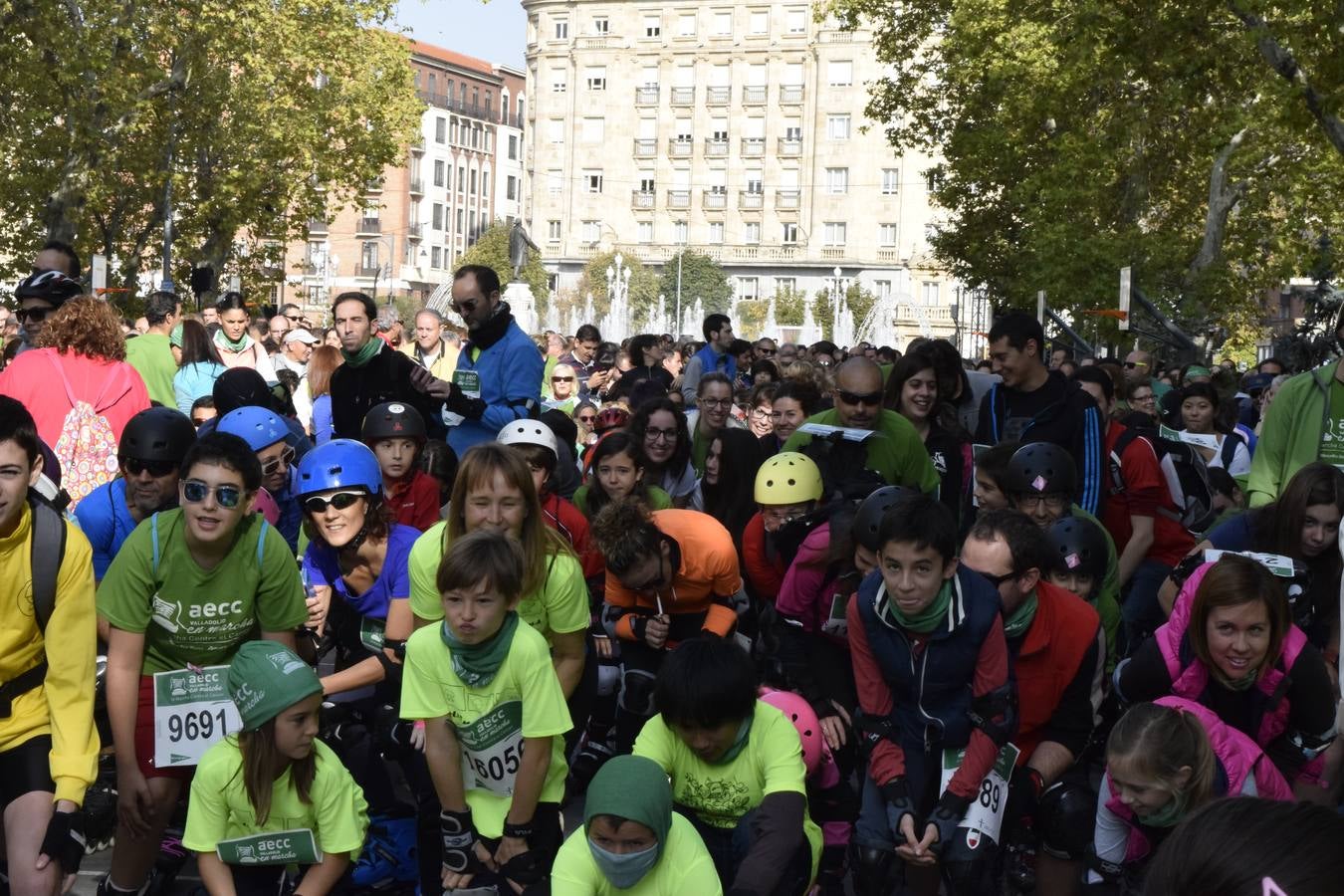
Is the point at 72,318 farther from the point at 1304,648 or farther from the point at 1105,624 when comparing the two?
the point at 1304,648

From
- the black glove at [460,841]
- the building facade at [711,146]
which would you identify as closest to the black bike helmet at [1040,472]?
the black glove at [460,841]

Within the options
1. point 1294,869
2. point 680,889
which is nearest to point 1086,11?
point 680,889

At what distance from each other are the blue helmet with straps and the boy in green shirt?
0.82m

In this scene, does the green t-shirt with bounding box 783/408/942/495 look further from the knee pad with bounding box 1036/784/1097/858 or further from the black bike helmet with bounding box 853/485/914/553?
the knee pad with bounding box 1036/784/1097/858

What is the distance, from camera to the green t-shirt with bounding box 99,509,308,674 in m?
5.80

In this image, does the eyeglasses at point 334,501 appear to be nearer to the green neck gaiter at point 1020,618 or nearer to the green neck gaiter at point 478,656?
the green neck gaiter at point 478,656

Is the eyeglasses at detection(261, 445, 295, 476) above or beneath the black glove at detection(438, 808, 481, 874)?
above

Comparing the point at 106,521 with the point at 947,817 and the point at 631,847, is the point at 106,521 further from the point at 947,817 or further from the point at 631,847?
the point at 947,817

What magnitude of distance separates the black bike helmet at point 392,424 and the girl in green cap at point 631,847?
3.12 meters

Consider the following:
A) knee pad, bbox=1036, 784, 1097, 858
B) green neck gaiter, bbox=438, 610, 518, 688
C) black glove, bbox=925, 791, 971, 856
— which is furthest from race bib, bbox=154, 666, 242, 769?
knee pad, bbox=1036, 784, 1097, 858

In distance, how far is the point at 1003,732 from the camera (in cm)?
558

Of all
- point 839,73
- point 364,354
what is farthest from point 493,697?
point 839,73

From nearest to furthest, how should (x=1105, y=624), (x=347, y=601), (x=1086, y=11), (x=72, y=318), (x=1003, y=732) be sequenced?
1. (x=1003, y=732)
2. (x=347, y=601)
3. (x=1105, y=624)
4. (x=72, y=318)
5. (x=1086, y=11)

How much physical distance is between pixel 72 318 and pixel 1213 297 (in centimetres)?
2627
